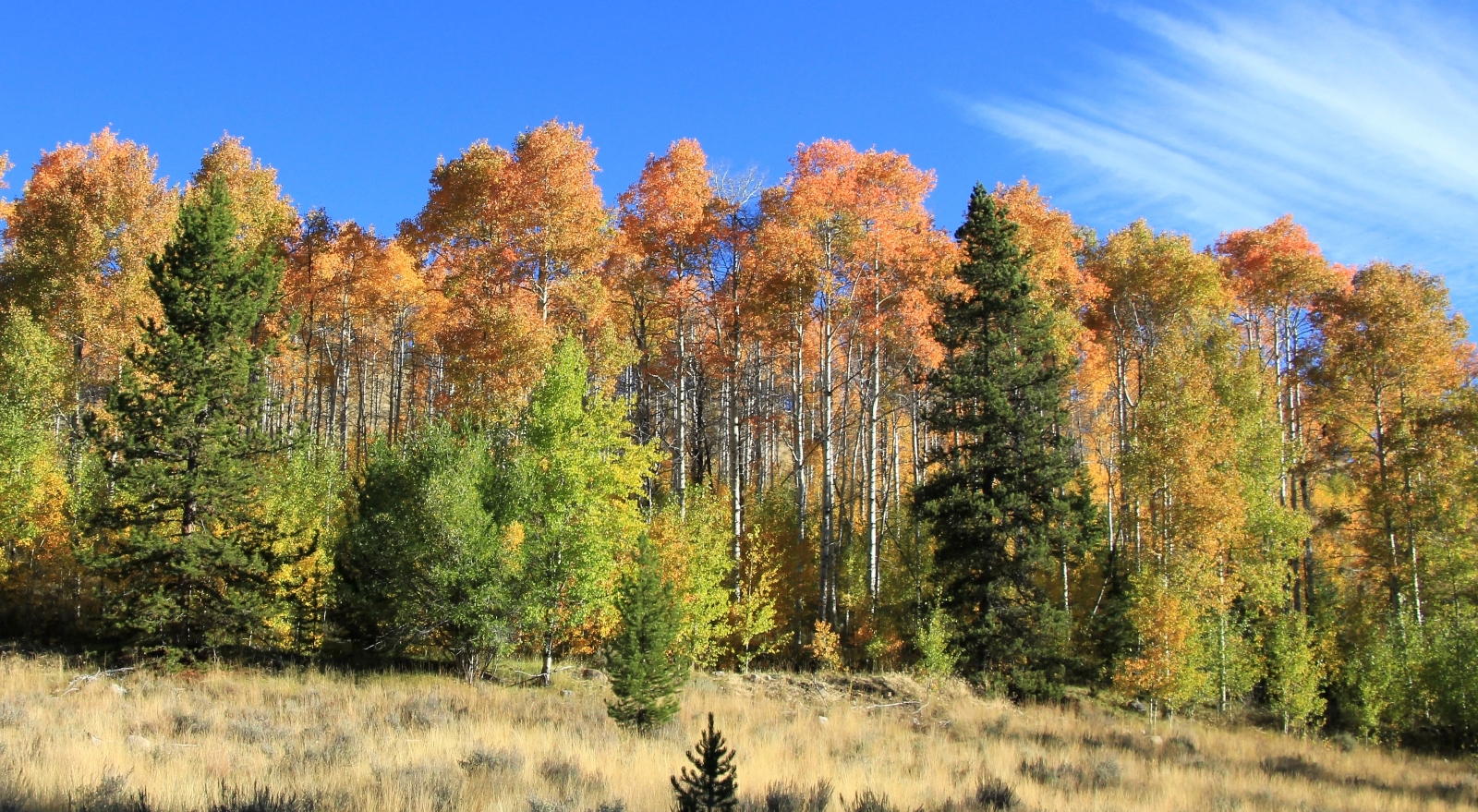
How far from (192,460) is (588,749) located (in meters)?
13.5

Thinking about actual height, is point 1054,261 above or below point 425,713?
above

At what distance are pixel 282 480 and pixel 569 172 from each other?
11.4m

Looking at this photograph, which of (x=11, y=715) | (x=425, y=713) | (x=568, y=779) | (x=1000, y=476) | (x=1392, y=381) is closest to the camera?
(x=568, y=779)

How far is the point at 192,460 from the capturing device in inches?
821

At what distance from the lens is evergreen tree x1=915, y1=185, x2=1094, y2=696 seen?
2275 centimetres

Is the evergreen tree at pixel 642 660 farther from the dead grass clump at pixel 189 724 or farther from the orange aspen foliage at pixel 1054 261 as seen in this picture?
the orange aspen foliage at pixel 1054 261

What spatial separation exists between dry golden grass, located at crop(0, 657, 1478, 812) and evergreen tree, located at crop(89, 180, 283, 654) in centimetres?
167

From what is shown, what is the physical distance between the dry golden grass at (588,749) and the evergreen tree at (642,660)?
0.47m

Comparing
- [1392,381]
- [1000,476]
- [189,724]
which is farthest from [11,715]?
[1392,381]

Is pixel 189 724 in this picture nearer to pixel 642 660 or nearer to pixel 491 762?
pixel 491 762

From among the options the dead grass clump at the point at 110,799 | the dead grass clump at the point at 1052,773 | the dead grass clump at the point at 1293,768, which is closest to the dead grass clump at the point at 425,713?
the dead grass clump at the point at 110,799

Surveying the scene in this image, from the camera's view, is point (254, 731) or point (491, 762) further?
point (254, 731)

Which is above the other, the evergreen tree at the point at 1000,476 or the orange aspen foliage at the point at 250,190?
the orange aspen foliage at the point at 250,190

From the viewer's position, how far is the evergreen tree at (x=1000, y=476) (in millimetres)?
22750
